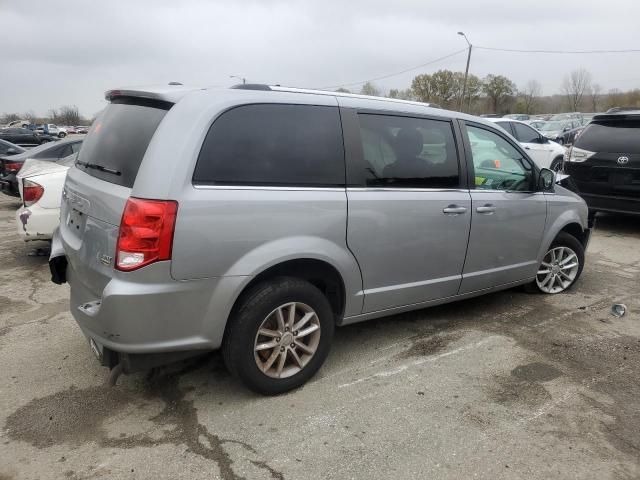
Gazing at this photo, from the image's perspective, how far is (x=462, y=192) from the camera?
388 cm

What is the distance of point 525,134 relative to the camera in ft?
42.4

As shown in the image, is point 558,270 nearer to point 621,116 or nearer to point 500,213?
point 500,213

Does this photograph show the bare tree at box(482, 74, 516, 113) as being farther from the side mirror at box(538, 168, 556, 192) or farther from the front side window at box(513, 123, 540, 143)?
the side mirror at box(538, 168, 556, 192)

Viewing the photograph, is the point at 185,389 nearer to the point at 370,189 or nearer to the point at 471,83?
the point at 370,189

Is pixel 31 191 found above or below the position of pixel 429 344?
above

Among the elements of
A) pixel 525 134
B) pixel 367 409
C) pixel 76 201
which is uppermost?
pixel 525 134

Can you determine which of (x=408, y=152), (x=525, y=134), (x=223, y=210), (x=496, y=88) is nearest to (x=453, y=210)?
(x=408, y=152)

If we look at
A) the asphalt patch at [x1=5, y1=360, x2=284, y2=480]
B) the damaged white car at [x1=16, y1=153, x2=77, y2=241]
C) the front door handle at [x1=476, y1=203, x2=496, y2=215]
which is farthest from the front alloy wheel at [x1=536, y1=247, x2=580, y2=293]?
the damaged white car at [x1=16, y1=153, x2=77, y2=241]

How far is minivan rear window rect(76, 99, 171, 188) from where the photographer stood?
9.18ft

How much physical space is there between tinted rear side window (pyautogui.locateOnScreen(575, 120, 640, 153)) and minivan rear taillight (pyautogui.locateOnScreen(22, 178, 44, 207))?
300 inches

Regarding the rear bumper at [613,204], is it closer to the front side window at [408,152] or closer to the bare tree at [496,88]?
the front side window at [408,152]

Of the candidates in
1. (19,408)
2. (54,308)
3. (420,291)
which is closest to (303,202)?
(420,291)

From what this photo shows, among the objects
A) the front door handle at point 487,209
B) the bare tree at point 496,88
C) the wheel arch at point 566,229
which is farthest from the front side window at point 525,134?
the bare tree at point 496,88

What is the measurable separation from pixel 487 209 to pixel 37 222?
4788mm
